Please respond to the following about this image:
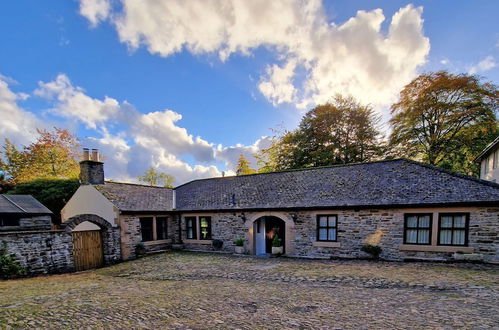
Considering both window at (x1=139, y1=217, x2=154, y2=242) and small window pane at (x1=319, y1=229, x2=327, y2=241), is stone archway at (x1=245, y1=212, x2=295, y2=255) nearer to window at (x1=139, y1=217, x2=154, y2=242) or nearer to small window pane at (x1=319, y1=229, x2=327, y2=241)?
small window pane at (x1=319, y1=229, x2=327, y2=241)

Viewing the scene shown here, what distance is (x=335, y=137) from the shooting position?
25.8m

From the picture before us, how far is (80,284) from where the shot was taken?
8086mm

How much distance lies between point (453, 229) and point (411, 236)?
5.36ft

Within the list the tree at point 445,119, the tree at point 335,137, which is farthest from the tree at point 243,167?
the tree at point 445,119

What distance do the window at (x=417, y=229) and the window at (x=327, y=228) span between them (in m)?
3.19

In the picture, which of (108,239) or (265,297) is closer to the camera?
(265,297)

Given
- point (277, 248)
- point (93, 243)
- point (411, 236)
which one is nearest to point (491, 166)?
point (411, 236)

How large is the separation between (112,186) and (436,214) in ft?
63.1

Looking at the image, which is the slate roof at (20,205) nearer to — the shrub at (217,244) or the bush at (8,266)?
the bush at (8,266)

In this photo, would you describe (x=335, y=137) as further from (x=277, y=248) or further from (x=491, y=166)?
(x=277, y=248)

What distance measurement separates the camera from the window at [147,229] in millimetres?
14679

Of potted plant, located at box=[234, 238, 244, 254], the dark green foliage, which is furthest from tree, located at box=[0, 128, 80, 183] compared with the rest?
potted plant, located at box=[234, 238, 244, 254]

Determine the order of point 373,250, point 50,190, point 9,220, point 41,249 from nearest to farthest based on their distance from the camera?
point 41,249 < point 373,250 < point 9,220 < point 50,190

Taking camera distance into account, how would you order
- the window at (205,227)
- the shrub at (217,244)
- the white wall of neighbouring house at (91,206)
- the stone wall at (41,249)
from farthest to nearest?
the window at (205,227)
the shrub at (217,244)
the white wall of neighbouring house at (91,206)
the stone wall at (41,249)
